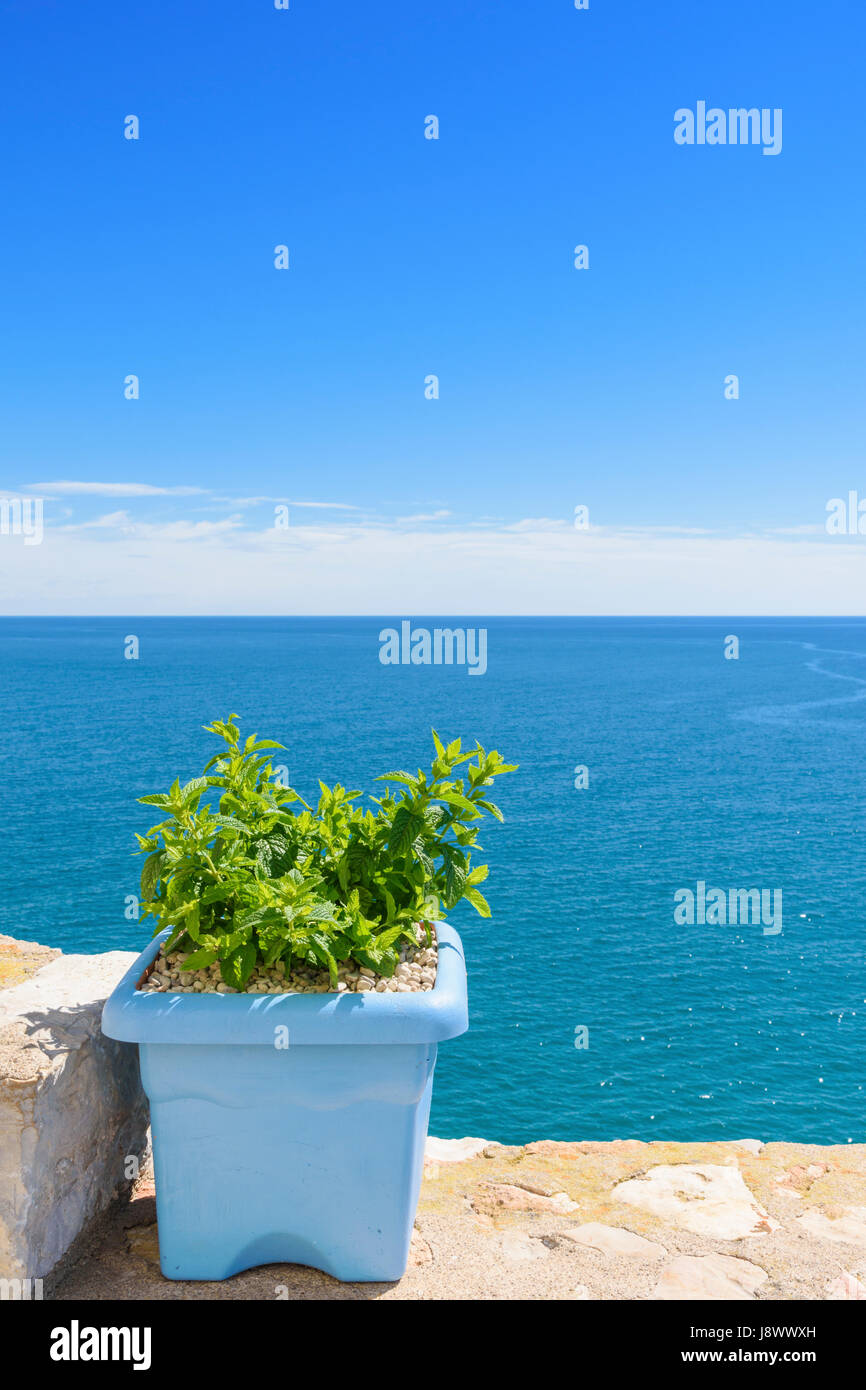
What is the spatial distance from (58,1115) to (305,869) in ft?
3.72

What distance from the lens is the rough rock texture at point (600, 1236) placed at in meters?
3.39

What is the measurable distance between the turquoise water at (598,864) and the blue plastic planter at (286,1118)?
17764 millimetres

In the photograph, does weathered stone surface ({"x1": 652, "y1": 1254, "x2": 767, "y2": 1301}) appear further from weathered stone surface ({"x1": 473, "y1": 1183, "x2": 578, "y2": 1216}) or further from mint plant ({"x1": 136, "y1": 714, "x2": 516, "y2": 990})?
mint plant ({"x1": 136, "y1": 714, "x2": 516, "y2": 990})

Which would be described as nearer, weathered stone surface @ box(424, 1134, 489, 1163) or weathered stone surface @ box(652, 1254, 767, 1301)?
weathered stone surface @ box(652, 1254, 767, 1301)

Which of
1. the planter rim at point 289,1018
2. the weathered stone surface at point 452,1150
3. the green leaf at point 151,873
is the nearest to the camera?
the planter rim at point 289,1018

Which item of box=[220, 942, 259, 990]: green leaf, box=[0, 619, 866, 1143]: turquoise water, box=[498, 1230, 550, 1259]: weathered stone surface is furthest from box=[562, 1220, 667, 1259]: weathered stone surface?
box=[0, 619, 866, 1143]: turquoise water

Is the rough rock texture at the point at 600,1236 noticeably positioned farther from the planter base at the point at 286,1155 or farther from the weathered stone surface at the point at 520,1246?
the planter base at the point at 286,1155

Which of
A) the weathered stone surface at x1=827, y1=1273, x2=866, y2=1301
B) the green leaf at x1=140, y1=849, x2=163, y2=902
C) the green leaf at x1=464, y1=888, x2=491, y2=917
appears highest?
the green leaf at x1=140, y1=849, x2=163, y2=902

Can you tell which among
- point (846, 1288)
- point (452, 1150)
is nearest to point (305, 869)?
point (452, 1150)

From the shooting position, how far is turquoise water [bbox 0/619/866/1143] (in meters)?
22.5

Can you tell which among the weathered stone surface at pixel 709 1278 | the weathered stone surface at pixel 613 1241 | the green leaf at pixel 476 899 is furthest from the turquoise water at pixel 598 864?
the green leaf at pixel 476 899

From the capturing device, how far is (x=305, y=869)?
3537 mm
